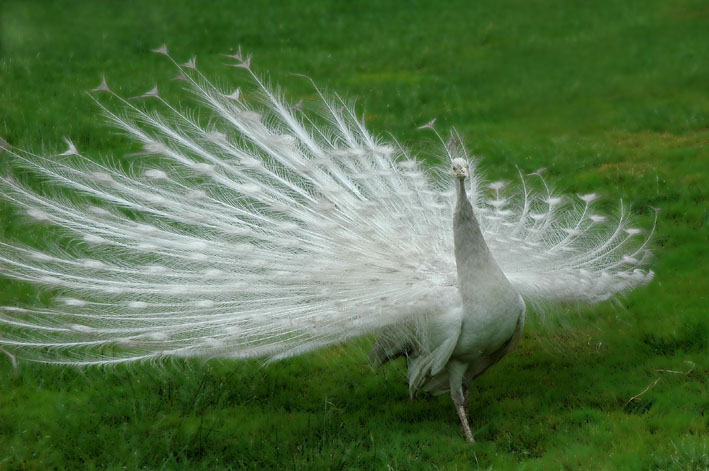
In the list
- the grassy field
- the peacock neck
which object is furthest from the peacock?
the grassy field

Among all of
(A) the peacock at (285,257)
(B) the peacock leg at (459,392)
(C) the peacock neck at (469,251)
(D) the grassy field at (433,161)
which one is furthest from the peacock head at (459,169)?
(D) the grassy field at (433,161)

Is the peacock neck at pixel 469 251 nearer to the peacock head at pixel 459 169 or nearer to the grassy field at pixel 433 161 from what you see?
the peacock head at pixel 459 169

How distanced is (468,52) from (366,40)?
186 centimetres

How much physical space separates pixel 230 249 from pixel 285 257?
34 cm

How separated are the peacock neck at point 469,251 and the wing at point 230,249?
0.25 m

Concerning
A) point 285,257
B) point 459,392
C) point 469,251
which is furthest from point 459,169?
point 459,392

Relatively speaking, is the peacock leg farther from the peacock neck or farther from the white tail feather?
the peacock neck

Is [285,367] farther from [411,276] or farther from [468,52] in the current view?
[468,52]

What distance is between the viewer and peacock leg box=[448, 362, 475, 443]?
5066mm

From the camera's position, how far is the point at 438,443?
16.8 feet

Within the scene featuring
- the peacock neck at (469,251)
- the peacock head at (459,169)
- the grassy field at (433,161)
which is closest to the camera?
the peacock head at (459,169)

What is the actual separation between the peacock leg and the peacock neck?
51 centimetres

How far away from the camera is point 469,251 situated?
15.9 feet

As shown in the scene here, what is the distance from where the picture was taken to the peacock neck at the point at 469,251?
479 cm
